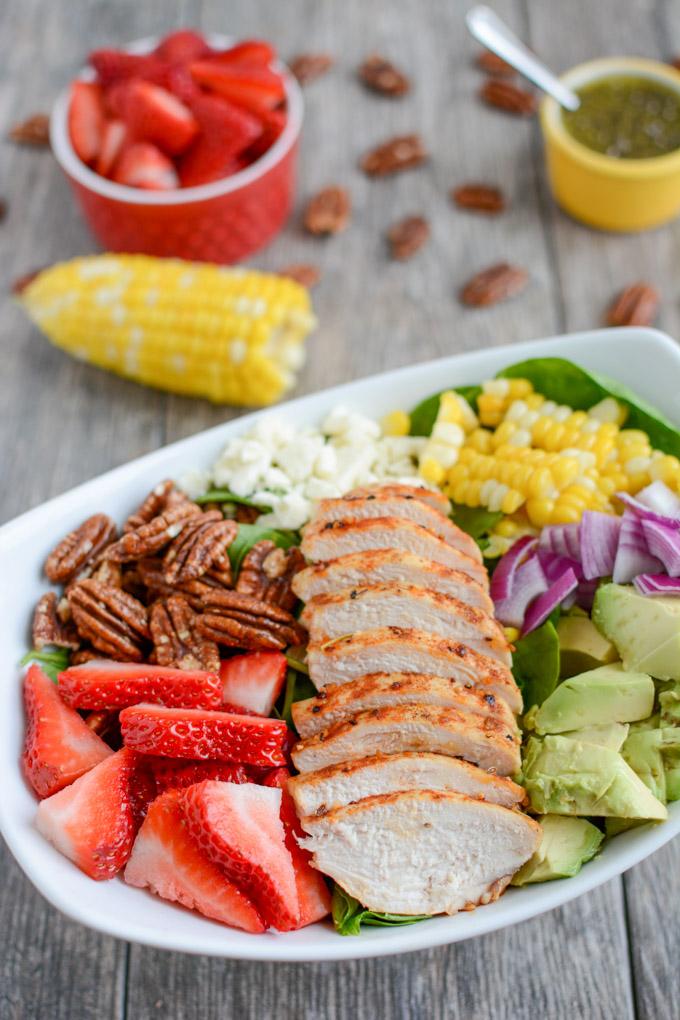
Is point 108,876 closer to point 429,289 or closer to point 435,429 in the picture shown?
point 435,429

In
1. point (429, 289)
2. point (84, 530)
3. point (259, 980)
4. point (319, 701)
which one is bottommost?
point (259, 980)

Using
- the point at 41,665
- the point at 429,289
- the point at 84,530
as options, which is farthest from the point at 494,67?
the point at 41,665

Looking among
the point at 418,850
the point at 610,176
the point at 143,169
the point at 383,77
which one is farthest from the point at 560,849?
the point at 383,77

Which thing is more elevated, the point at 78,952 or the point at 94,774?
the point at 94,774

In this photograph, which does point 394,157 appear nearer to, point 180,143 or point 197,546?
point 180,143

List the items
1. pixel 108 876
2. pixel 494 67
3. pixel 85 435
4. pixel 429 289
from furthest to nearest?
pixel 494 67 → pixel 429 289 → pixel 85 435 → pixel 108 876

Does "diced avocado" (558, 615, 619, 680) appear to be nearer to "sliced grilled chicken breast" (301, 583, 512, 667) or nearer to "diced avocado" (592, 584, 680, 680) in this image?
"diced avocado" (592, 584, 680, 680)
